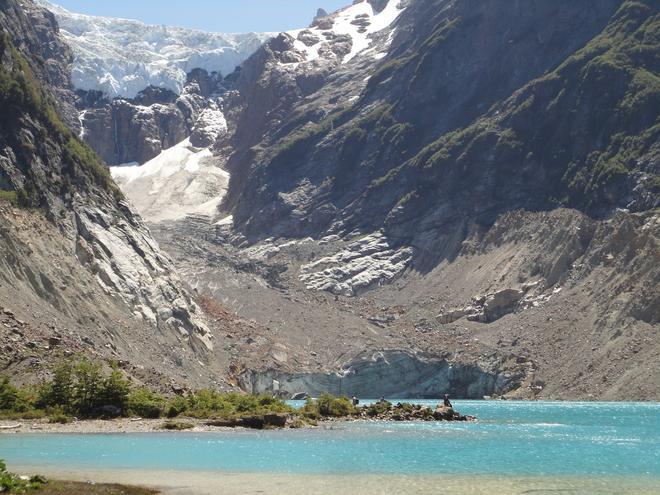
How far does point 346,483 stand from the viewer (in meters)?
39.0

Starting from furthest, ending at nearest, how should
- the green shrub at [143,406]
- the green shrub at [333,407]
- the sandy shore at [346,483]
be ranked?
the green shrub at [333,407] < the green shrub at [143,406] < the sandy shore at [346,483]

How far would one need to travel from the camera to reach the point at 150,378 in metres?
84.0

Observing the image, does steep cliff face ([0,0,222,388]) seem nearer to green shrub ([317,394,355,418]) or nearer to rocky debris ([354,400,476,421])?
green shrub ([317,394,355,418])

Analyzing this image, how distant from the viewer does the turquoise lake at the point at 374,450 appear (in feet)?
145

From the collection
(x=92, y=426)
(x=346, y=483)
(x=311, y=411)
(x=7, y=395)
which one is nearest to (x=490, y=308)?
(x=311, y=411)

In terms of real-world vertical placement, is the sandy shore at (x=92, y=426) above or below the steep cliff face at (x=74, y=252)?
below

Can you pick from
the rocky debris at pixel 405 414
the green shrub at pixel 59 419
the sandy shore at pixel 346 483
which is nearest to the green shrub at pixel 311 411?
the rocky debris at pixel 405 414

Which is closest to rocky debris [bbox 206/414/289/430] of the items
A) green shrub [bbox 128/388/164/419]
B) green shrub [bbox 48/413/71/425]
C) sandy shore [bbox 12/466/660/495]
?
green shrub [bbox 128/388/164/419]

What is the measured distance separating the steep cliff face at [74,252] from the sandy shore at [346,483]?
42.5 m

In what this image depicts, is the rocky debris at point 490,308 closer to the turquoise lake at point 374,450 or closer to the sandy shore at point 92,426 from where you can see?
the turquoise lake at point 374,450

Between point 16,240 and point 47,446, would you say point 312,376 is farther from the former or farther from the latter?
point 47,446

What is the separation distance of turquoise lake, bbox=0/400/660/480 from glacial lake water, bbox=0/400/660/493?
Result: 1.9 inches

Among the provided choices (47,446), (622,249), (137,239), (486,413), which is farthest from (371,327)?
(47,446)

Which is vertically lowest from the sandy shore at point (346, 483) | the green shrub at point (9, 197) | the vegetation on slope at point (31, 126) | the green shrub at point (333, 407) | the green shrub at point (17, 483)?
the sandy shore at point (346, 483)
